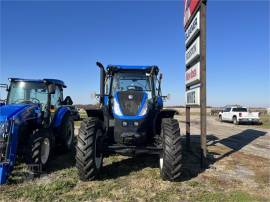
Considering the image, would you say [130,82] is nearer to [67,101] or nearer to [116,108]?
[116,108]

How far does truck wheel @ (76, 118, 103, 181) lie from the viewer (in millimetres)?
6566

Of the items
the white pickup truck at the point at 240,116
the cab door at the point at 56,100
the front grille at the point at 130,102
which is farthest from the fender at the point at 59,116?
the white pickup truck at the point at 240,116

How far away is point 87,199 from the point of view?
5.50 metres

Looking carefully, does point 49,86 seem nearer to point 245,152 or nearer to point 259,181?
point 259,181

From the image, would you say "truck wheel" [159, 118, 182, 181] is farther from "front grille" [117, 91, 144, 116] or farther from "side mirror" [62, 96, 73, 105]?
"side mirror" [62, 96, 73, 105]

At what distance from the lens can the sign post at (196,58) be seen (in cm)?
834

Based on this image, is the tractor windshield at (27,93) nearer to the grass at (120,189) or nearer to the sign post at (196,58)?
the grass at (120,189)

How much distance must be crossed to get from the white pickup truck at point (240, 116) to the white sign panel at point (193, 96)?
18.6 metres

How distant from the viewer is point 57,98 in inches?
390

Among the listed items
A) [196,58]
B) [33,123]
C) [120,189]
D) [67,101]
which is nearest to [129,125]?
[120,189]

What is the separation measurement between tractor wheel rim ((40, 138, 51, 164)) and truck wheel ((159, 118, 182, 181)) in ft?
8.95

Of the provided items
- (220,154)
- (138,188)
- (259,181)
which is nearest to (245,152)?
(220,154)

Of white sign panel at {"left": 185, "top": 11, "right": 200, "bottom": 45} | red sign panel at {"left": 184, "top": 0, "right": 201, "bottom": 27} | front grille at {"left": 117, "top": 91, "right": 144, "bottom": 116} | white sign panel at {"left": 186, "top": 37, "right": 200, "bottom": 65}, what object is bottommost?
front grille at {"left": 117, "top": 91, "right": 144, "bottom": 116}

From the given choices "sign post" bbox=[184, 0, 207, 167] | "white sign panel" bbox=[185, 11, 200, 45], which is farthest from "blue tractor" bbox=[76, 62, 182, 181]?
"white sign panel" bbox=[185, 11, 200, 45]
